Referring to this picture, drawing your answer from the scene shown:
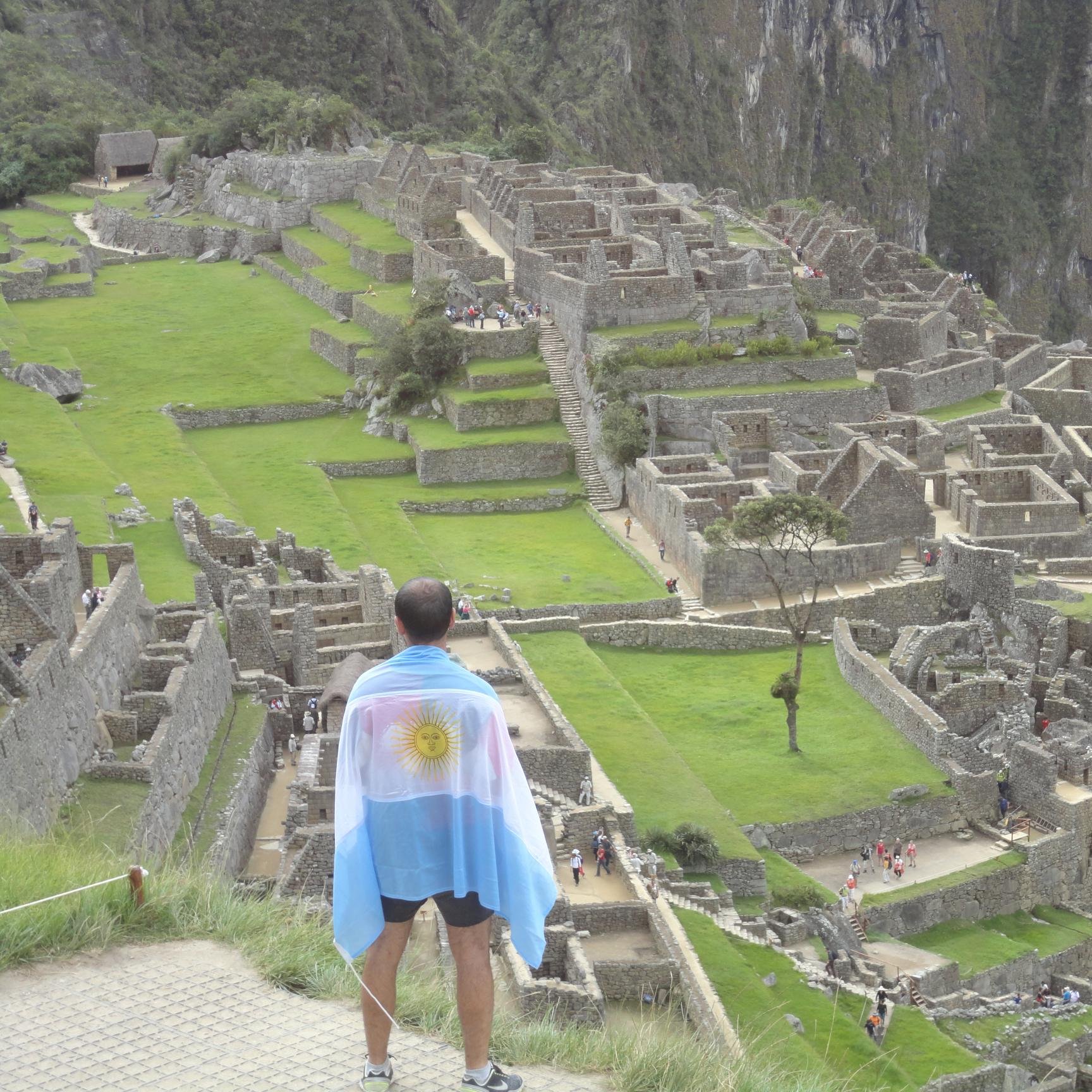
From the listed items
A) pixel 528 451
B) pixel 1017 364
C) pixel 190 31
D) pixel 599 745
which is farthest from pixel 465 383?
pixel 190 31

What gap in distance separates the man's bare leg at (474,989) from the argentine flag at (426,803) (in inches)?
7.6

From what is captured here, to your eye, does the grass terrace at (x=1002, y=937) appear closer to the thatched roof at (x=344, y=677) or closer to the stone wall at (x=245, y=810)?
the thatched roof at (x=344, y=677)

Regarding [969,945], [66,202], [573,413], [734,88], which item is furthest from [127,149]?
[734,88]

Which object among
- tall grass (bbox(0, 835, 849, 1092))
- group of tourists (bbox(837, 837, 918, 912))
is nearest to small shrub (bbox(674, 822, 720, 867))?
group of tourists (bbox(837, 837, 918, 912))

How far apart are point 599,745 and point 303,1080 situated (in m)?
21.9

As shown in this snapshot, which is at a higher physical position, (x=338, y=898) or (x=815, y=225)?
(x=338, y=898)

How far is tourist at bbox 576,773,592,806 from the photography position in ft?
94.8

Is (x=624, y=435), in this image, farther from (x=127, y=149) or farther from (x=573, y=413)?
(x=127, y=149)

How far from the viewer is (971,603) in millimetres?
40375

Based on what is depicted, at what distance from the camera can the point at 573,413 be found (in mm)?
52188

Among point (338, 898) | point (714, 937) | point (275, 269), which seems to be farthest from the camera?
point (275, 269)

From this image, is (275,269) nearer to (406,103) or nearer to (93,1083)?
(406,103)

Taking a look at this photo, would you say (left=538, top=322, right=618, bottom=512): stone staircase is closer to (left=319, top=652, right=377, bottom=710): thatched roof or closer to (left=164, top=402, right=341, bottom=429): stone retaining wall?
(left=164, top=402, right=341, bottom=429): stone retaining wall

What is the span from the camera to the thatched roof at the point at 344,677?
30.9 metres
